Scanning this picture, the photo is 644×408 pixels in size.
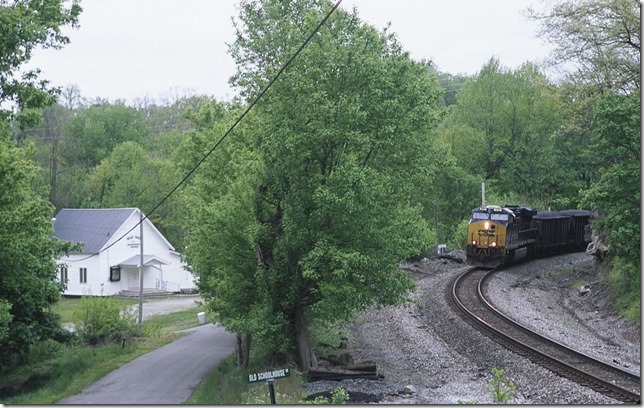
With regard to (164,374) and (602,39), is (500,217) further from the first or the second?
(164,374)

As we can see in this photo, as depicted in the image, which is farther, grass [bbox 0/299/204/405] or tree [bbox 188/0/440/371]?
grass [bbox 0/299/204/405]

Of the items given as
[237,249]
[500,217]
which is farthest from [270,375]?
[500,217]

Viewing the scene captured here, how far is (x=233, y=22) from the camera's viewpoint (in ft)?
97.7

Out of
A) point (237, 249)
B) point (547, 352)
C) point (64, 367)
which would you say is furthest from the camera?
point (64, 367)

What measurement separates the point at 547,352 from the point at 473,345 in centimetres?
253

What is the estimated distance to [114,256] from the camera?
186ft

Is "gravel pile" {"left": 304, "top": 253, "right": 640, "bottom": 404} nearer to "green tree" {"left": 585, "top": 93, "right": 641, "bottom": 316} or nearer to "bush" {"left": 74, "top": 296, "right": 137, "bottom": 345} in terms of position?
"green tree" {"left": 585, "top": 93, "right": 641, "bottom": 316}

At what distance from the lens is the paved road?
21344 millimetres

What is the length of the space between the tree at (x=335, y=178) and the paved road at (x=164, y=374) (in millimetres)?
4029

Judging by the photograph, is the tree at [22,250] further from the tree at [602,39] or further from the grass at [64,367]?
the tree at [602,39]

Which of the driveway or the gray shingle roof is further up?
the gray shingle roof

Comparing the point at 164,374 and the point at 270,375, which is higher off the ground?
the point at 270,375

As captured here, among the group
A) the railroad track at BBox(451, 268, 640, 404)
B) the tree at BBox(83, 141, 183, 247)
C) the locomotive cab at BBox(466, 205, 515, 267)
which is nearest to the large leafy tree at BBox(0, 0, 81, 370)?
the railroad track at BBox(451, 268, 640, 404)

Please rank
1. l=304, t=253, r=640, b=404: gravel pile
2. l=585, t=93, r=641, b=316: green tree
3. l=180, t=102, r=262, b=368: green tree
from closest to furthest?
l=304, t=253, r=640, b=404: gravel pile < l=180, t=102, r=262, b=368: green tree < l=585, t=93, r=641, b=316: green tree
